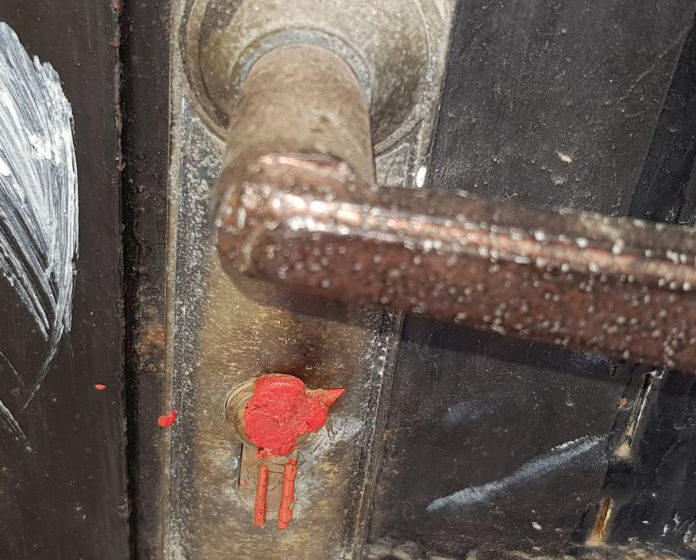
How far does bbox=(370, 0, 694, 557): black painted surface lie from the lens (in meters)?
0.57

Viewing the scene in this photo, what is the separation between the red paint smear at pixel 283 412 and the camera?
26.4 inches

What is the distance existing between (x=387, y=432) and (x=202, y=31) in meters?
0.43

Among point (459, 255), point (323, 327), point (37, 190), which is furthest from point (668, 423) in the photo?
point (37, 190)

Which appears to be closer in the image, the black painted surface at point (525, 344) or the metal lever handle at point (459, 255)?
the metal lever handle at point (459, 255)

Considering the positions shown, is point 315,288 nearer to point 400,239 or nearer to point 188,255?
point 400,239

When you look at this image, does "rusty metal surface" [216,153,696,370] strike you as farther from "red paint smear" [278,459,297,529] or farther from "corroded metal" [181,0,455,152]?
"red paint smear" [278,459,297,529]

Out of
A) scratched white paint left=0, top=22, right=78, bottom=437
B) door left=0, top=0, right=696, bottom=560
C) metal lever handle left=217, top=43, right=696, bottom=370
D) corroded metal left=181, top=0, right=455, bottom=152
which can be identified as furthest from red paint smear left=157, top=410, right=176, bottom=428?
metal lever handle left=217, top=43, right=696, bottom=370

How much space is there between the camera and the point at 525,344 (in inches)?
28.0

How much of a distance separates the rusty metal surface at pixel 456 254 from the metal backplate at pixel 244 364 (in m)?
0.25

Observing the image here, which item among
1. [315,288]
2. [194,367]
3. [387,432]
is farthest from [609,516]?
[315,288]

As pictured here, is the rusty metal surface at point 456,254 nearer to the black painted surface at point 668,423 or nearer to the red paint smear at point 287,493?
the black painted surface at point 668,423

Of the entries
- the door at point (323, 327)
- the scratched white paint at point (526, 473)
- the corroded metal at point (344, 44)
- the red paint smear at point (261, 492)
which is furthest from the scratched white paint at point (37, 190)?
the scratched white paint at point (526, 473)

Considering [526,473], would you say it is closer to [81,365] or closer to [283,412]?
[283,412]

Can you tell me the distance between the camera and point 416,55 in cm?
57
